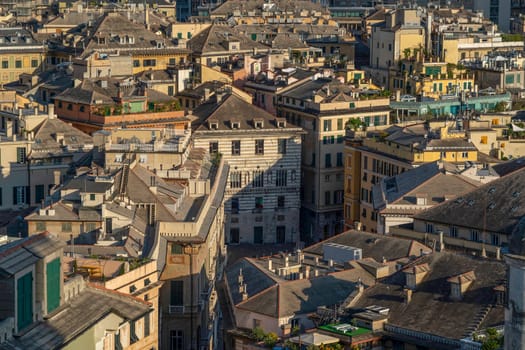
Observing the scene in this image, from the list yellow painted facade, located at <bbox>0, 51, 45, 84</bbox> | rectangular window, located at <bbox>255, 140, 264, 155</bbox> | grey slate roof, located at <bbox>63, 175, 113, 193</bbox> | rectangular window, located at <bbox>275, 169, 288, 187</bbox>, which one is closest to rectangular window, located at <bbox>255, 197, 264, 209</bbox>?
rectangular window, located at <bbox>275, 169, 288, 187</bbox>

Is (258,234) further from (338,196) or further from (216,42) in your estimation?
(216,42)

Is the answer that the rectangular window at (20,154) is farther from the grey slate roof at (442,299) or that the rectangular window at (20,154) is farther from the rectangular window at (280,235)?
the grey slate roof at (442,299)

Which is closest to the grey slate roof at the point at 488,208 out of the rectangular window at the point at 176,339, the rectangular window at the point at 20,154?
the rectangular window at the point at 176,339

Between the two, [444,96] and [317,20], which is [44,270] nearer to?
[444,96]

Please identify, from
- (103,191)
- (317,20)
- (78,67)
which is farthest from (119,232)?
(317,20)

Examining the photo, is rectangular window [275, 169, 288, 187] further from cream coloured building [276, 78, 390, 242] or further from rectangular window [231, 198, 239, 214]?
rectangular window [231, 198, 239, 214]
